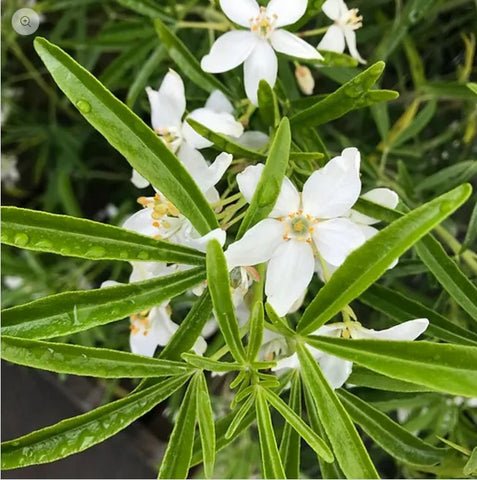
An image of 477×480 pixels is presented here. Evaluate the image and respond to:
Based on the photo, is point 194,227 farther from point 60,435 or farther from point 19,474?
point 19,474

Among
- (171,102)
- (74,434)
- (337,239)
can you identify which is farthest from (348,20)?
(74,434)

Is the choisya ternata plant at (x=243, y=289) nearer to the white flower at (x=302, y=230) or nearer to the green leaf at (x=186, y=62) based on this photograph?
the white flower at (x=302, y=230)

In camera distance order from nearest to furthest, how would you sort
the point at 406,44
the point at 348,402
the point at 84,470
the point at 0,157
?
the point at 348,402, the point at 406,44, the point at 0,157, the point at 84,470

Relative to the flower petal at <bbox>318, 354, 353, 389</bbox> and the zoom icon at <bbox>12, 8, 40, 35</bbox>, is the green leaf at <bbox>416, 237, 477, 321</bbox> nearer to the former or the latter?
the flower petal at <bbox>318, 354, 353, 389</bbox>

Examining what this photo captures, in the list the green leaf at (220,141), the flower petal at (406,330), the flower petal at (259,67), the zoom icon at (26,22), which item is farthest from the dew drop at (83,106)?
the zoom icon at (26,22)

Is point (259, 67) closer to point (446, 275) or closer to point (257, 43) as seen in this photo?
point (257, 43)

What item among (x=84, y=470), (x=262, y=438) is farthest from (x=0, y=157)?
(x=262, y=438)

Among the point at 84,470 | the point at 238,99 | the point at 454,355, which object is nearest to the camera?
the point at 454,355
